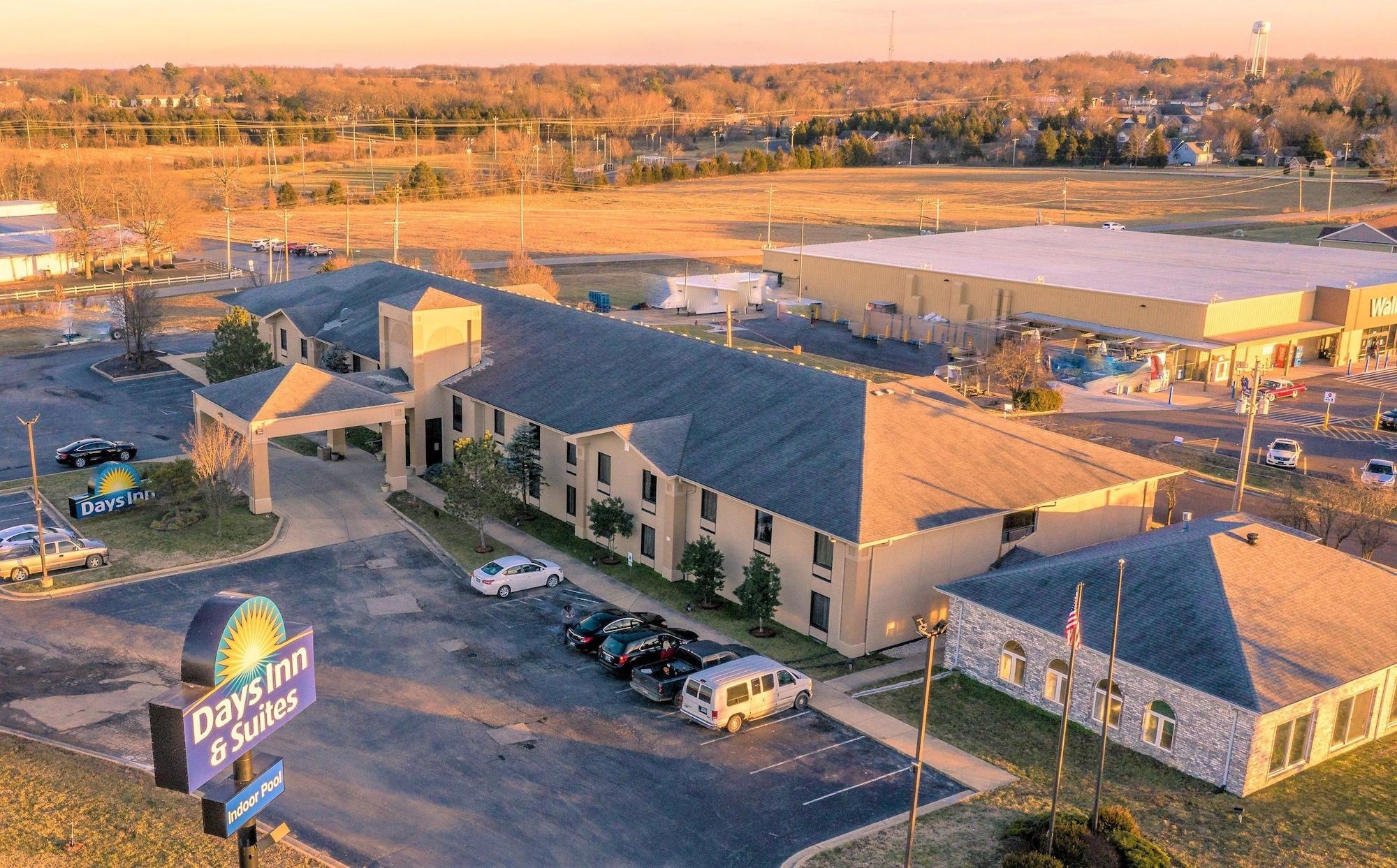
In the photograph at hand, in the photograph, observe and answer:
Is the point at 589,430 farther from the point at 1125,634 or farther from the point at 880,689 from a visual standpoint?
the point at 1125,634

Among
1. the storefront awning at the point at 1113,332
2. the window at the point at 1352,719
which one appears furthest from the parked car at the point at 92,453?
the storefront awning at the point at 1113,332

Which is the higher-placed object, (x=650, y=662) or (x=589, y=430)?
(x=589, y=430)

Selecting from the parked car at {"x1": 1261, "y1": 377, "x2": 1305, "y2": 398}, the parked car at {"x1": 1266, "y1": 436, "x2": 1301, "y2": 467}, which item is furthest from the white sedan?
the parked car at {"x1": 1261, "y1": 377, "x2": 1305, "y2": 398}

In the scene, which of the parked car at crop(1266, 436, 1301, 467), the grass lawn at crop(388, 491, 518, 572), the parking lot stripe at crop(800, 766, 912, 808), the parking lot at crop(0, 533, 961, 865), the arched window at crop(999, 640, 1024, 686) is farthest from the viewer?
the parked car at crop(1266, 436, 1301, 467)

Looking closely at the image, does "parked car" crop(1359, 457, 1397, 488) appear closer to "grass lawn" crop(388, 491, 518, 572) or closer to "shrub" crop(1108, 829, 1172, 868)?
"shrub" crop(1108, 829, 1172, 868)

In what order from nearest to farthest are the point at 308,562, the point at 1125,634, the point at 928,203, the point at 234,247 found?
the point at 1125,634, the point at 308,562, the point at 234,247, the point at 928,203

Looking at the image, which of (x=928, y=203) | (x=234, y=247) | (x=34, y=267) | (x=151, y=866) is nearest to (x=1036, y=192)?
(x=928, y=203)
